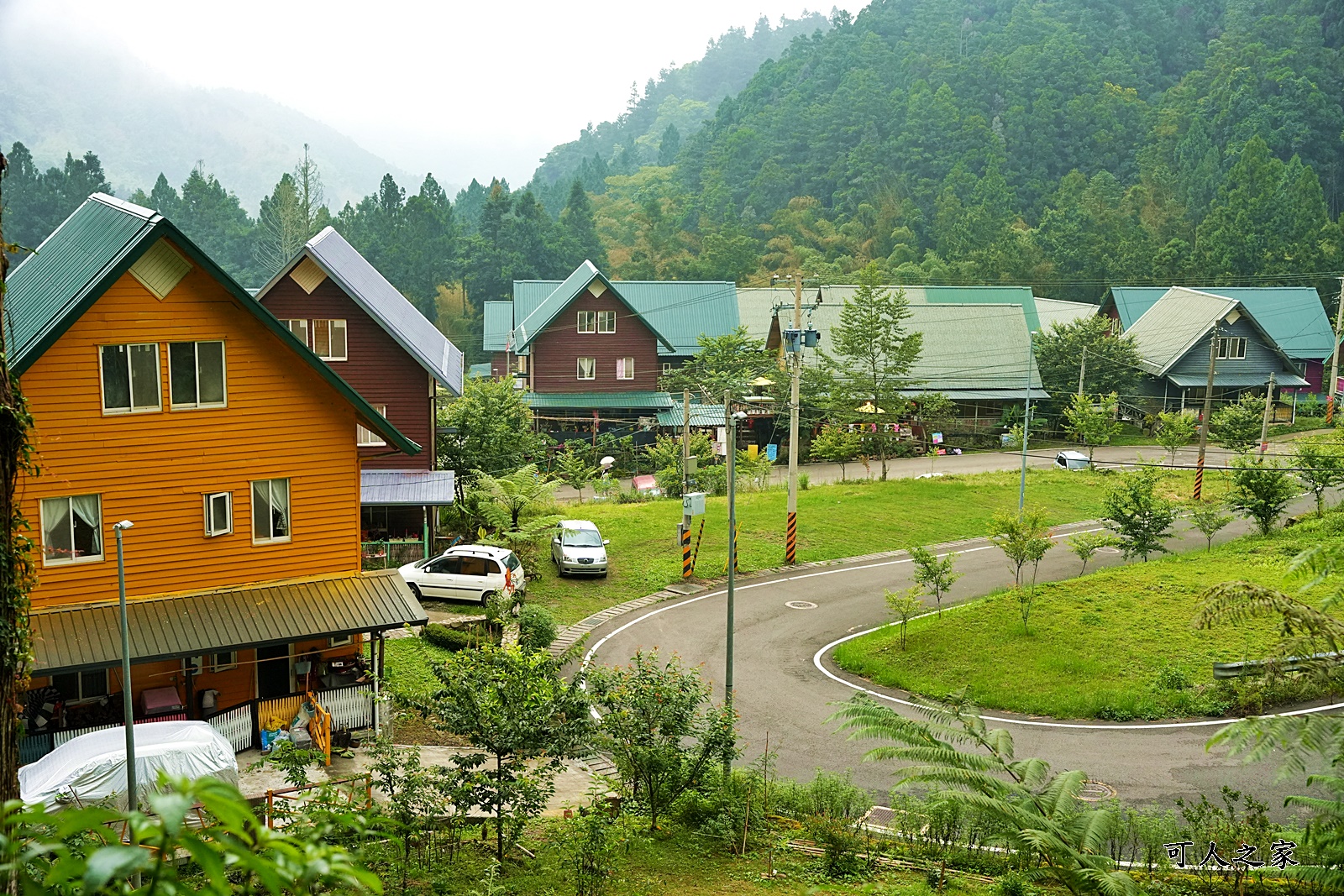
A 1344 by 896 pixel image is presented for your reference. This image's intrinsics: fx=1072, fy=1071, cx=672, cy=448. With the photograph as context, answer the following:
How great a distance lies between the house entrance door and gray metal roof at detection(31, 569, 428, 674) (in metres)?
1.14

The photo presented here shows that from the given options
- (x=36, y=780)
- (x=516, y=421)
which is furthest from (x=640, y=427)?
(x=36, y=780)

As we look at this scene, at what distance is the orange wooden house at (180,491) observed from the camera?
16.1m

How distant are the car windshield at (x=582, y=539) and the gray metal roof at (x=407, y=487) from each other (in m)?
3.38

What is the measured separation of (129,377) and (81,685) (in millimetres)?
4888

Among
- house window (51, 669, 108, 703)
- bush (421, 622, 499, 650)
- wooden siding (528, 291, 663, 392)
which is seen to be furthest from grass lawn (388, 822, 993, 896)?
wooden siding (528, 291, 663, 392)

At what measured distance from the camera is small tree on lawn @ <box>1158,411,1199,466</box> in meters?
45.8

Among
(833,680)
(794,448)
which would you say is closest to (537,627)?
(833,680)

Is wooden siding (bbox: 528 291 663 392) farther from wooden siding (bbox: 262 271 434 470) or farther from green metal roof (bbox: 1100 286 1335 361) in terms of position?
green metal roof (bbox: 1100 286 1335 361)

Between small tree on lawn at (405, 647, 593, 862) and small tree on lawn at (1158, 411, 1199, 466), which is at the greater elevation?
small tree on lawn at (1158, 411, 1199, 466)

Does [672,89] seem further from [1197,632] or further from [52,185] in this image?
[1197,632]

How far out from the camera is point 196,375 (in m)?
17.2

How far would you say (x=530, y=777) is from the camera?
41.5ft

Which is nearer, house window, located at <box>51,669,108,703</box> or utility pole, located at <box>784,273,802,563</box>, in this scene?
house window, located at <box>51,669,108,703</box>

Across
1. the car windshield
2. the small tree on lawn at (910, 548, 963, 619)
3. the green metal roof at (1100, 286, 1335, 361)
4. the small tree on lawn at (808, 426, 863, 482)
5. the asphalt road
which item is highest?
the green metal roof at (1100, 286, 1335, 361)
